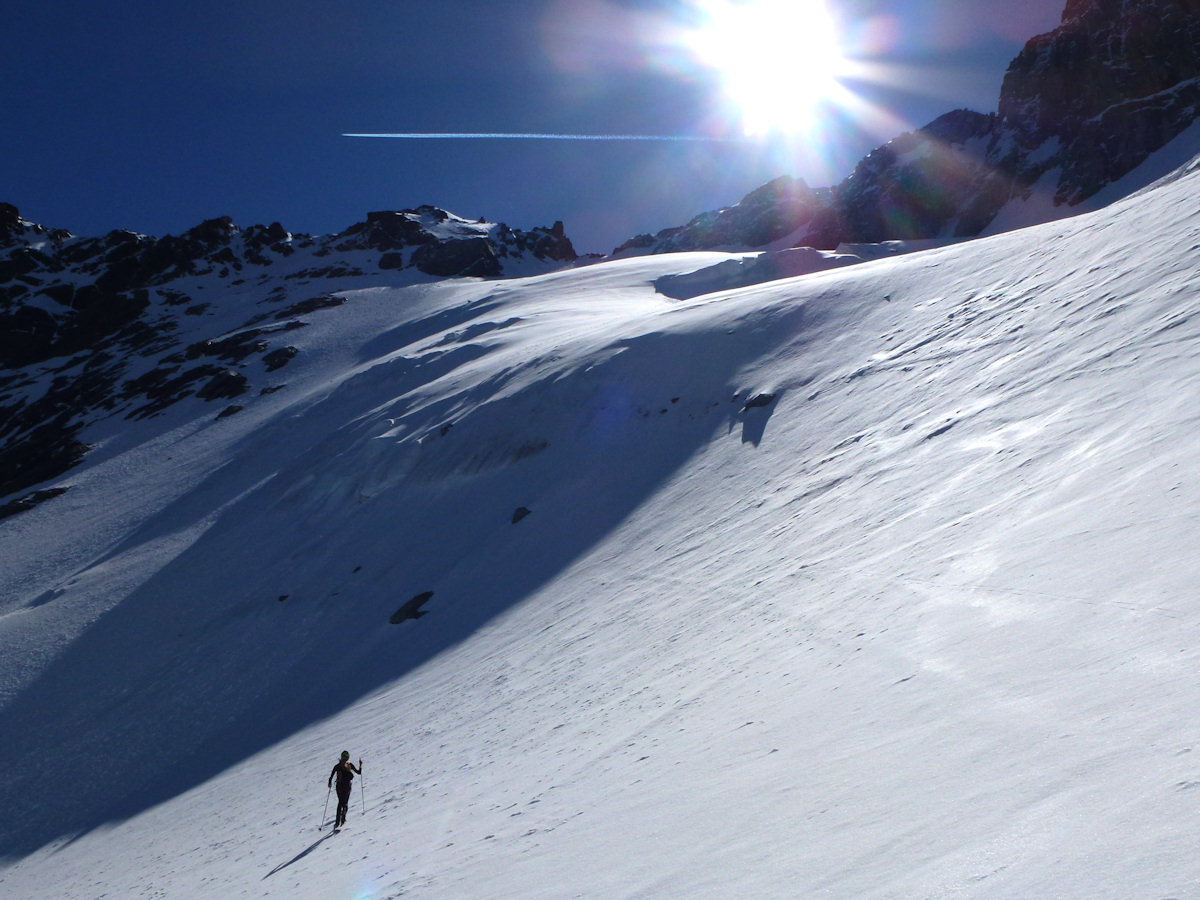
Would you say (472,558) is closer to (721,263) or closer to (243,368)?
(721,263)

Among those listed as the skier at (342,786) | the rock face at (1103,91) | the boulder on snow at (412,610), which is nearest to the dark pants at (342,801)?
the skier at (342,786)

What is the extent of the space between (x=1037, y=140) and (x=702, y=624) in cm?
12608

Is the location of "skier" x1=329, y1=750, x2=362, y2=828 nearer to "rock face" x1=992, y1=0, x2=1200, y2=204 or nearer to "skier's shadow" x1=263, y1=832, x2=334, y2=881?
"skier's shadow" x1=263, y1=832, x2=334, y2=881

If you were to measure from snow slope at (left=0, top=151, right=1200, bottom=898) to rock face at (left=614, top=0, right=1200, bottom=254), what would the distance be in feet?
316

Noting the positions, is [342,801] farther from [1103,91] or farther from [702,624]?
[1103,91]

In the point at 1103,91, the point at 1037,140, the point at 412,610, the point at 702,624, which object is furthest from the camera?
the point at 1037,140

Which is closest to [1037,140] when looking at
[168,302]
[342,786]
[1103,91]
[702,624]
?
[1103,91]

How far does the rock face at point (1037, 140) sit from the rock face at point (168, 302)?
47.9 meters

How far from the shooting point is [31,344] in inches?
3878

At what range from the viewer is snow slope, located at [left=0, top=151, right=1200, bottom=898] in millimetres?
4309

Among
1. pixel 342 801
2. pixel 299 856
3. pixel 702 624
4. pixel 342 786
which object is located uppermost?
pixel 702 624

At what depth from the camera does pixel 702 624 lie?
11531 millimetres

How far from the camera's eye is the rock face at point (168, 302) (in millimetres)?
63519

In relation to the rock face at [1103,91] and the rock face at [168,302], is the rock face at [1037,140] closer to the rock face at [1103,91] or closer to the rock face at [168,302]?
the rock face at [1103,91]
